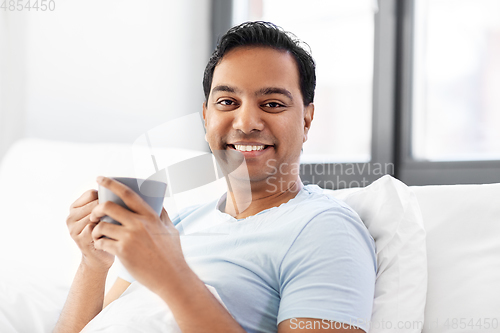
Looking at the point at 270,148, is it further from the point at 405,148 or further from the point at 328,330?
the point at 405,148

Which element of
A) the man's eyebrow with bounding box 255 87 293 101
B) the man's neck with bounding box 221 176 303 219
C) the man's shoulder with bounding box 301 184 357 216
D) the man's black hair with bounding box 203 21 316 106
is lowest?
the man's neck with bounding box 221 176 303 219

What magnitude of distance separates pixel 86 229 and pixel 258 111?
39cm

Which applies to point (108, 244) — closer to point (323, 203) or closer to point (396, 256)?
point (323, 203)

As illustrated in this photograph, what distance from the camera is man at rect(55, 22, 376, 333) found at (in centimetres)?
61

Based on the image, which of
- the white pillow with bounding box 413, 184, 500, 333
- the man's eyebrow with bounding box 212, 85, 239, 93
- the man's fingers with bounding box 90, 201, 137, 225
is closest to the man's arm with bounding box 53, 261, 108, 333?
the man's fingers with bounding box 90, 201, 137, 225

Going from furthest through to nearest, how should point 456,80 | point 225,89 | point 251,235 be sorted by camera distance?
point 456,80 < point 225,89 < point 251,235

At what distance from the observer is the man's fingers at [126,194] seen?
553 mm

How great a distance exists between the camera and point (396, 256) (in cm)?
84

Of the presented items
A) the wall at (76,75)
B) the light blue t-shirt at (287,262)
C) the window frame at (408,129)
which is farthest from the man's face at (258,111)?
the window frame at (408,129)

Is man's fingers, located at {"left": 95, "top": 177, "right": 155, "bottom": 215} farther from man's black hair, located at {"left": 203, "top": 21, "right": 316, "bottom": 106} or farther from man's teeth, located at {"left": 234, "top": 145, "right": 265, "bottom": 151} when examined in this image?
man's black hair, located at {"left": 203, "top": 21, "right": 316, "bottom": 106}

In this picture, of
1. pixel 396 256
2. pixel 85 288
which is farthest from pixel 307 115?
pixel 85 288

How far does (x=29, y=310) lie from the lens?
3.02 feet

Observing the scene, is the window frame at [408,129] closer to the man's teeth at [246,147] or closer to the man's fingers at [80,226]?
the man's teeth at [246,147]

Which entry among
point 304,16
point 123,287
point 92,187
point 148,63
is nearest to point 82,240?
point 92,187
